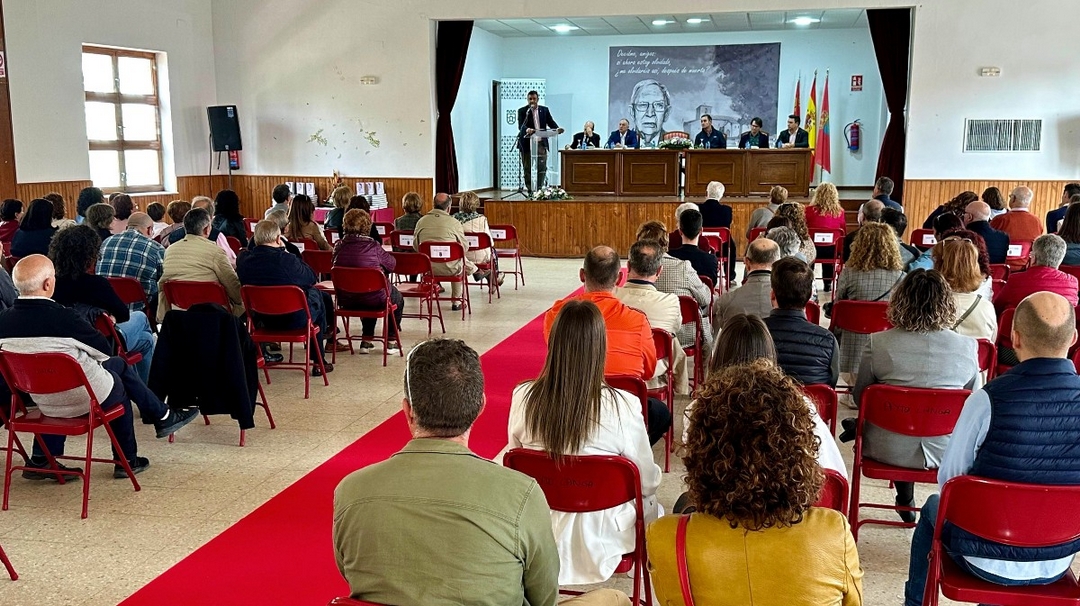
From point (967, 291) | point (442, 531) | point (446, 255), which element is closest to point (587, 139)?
point (446, 255)

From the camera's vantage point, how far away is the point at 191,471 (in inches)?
179

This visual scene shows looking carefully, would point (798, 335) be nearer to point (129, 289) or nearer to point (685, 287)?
point (685, 287)

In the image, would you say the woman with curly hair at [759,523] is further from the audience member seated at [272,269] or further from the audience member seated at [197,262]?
the audience member seated at [197,262]

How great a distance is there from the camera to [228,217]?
27.3 feet

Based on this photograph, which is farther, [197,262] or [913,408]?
[197,262]

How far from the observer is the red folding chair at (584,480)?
8.82 ft

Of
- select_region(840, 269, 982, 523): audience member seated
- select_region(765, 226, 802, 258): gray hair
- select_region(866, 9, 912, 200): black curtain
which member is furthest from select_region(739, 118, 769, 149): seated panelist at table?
select_region(840, 269, 982, 523): audience member seated

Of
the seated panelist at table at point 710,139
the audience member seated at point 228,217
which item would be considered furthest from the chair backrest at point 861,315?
the seated panelist at table at point 710,139

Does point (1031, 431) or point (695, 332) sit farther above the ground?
point (1031, 431)

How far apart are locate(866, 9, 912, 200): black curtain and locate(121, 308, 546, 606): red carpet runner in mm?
9385

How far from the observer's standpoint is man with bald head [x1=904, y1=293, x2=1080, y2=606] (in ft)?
8.23

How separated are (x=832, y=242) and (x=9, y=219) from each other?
7605 millimetres

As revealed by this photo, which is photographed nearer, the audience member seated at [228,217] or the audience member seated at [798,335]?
the audience member seated at [798,335]

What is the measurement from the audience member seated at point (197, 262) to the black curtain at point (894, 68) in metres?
9.62
